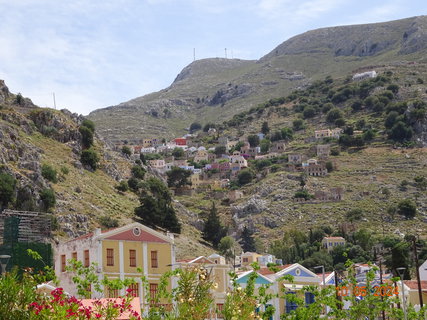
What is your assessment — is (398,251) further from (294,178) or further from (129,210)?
(294,178)

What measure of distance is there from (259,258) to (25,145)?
35.1 meters

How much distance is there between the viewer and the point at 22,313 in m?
26.7

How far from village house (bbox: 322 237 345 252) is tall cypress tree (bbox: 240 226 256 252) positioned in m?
12.8

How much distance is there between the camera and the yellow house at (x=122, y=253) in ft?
194

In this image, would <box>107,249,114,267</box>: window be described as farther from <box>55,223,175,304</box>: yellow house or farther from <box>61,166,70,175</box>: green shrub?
<box>61,166,70,175</box>: green shrub

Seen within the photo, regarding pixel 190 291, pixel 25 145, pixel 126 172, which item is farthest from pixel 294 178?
pixel 190 291

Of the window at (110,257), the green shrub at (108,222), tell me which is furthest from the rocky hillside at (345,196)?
the window at (110,257)

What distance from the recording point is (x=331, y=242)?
14325 centimetres

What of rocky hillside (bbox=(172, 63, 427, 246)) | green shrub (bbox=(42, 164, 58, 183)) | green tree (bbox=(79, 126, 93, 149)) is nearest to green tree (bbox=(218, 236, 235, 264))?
rocky hillside (bbox=(172, 63, 427, 246))

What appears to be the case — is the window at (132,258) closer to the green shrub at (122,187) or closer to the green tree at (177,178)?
the green shrub at (122,187)

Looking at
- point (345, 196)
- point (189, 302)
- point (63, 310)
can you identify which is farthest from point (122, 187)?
point (63, 310)

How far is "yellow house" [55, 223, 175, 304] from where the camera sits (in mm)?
59062

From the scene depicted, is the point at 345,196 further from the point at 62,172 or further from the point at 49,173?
the point at 49,173

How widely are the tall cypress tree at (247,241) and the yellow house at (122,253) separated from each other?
8744cm
